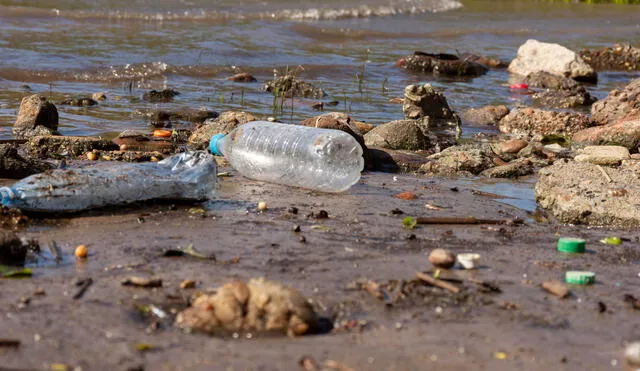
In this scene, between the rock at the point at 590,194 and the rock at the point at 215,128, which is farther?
the rock at the point at 215,128

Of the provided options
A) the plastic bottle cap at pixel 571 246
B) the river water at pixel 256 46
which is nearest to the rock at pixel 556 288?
the plastic bottle cap at pixel 571 246

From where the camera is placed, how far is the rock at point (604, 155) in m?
7.37

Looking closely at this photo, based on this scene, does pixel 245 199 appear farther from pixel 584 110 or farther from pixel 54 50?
pixel 54 50

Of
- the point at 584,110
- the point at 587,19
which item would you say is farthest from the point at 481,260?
the point at 587,19

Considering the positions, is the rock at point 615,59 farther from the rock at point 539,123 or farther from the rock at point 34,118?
the rock at point 34,118

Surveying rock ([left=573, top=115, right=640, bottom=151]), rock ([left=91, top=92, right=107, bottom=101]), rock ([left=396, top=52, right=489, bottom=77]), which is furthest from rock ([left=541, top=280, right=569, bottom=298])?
rock ([left=396, top=52, right=489, bottom=77])

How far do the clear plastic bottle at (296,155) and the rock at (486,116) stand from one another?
381 centimetres

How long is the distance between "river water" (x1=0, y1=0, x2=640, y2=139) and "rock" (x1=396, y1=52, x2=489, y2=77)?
8.8 inches

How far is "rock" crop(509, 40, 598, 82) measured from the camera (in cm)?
1466

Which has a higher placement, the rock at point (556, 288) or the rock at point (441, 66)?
the rock at point (441, 66)

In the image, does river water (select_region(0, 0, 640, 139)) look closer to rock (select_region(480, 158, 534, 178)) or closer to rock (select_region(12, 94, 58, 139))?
rock (select_region(12, 94, 58, 139))

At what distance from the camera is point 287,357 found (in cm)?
322

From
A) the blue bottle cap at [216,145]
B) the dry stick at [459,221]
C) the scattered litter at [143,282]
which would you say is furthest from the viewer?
the blue bottle cap at [216,145]

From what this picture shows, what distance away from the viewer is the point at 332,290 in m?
3.96
